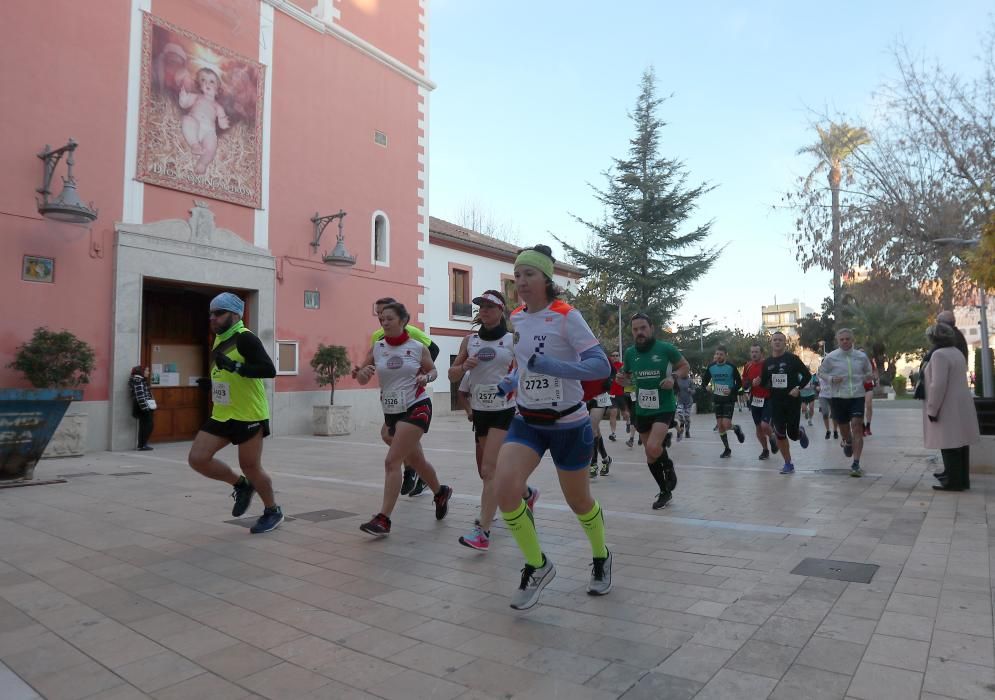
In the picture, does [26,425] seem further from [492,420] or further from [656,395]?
[656,395]

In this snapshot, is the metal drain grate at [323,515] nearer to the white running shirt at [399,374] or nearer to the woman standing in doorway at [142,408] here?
the white running shirt at [399,374]

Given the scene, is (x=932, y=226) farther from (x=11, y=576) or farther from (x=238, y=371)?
(x=11, y=576)

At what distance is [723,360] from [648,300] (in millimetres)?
16896

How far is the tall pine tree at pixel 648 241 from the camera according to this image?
29.7m

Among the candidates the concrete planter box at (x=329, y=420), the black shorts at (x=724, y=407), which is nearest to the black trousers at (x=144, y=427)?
the concrete planter box at (x=329, y=420)

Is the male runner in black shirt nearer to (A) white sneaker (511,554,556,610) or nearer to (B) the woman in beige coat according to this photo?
(B) the woman in beige coat

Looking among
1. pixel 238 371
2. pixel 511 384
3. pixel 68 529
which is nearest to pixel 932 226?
pixel 511 384

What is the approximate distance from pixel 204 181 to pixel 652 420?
12.0m

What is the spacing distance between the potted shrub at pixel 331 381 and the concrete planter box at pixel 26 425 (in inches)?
323

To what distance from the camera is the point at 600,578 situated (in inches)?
161

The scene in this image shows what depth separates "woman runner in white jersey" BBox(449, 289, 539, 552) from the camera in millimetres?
5410

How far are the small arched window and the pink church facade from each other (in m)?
0.06

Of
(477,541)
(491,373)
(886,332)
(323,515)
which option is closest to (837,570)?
(477,541)

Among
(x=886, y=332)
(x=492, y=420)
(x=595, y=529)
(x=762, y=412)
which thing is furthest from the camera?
(x=886, y=332)
